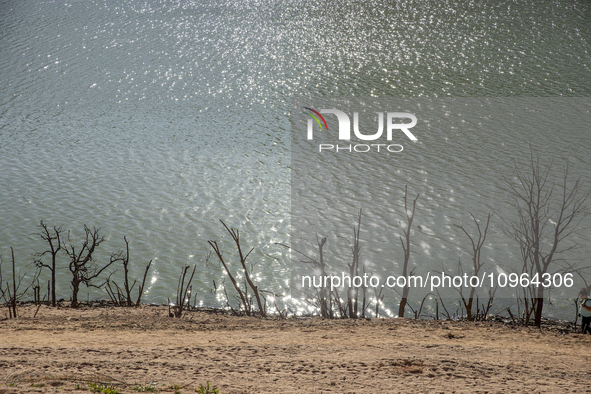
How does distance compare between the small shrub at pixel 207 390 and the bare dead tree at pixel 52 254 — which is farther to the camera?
the bare dead tree at pixel 52 254

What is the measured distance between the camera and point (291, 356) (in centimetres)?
696

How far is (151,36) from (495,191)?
100ft

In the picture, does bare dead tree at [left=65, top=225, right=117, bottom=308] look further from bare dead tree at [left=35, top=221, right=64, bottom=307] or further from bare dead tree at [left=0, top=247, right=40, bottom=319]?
bare dead tree at [left=0, top=247, right=40, bottom=319]

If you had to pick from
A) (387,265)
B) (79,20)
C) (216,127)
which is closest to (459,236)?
(387,265)

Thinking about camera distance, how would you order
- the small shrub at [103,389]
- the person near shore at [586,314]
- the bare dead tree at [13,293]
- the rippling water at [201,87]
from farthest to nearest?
the rippling water at [201,87]
the bare dead tree at [13,293]
the person near shore at [586,314]
the small shrub at [103,389]

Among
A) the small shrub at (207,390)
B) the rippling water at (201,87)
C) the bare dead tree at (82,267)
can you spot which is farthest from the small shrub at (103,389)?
the rippling water at (201,87)

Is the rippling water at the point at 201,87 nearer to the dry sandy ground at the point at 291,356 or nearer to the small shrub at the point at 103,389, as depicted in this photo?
the dry sandy ground at the point at 291,356

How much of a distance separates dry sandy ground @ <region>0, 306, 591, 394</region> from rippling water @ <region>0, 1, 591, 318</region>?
20.3ft

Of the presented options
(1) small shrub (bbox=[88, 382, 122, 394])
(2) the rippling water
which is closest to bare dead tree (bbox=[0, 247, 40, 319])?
(2) the rippling water

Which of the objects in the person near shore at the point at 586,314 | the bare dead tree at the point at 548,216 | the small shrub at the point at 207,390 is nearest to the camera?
the small shrub at the point at 207,390

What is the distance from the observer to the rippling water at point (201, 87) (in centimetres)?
1878

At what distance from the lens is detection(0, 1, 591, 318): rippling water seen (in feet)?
61.6

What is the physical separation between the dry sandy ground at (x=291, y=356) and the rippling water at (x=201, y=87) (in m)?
6.20

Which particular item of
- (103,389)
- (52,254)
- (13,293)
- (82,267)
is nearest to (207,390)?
(103,389)
